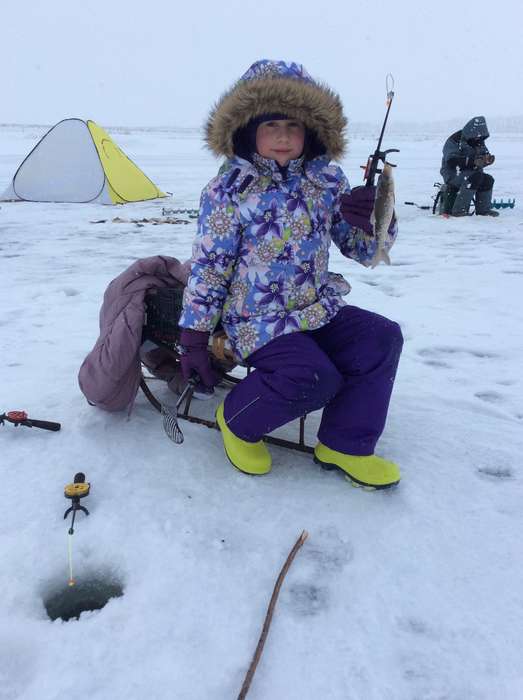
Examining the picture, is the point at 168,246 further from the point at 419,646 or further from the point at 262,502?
the point at 419,646

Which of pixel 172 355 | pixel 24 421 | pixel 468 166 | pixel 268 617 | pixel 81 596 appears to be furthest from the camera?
pixel 468 166

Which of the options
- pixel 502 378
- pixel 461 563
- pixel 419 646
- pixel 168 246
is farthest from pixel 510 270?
pixel 419 646

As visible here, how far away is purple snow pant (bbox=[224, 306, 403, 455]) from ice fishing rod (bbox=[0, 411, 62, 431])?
80 centimetres

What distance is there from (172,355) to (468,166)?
785 centimetres

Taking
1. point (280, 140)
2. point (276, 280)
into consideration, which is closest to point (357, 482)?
point (276, 280)

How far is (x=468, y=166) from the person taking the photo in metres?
8.98

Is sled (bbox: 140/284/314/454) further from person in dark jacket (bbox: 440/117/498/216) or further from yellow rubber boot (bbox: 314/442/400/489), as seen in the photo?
person in dark jacket (bbox: 440/117/498/216)

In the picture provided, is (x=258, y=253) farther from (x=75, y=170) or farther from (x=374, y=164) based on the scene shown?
(x=75, y=170)

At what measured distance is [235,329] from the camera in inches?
91.9

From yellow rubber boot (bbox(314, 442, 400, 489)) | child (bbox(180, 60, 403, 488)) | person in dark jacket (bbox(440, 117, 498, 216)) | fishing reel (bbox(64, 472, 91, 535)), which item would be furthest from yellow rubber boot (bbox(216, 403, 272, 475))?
person in dark jacket (bbox(440, 117, 498, 216))

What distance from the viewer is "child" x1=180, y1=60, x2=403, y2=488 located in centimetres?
221

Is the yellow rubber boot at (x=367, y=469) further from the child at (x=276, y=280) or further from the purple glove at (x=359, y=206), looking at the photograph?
the purple glove at (x=359, y=206)

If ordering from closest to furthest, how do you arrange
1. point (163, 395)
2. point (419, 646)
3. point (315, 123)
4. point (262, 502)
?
1. point (419, 646)
2. point (262, 502)
3. point (315, 123)
4. point (163, 395)

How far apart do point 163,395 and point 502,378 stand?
185 cm
